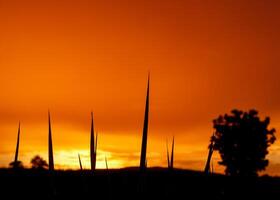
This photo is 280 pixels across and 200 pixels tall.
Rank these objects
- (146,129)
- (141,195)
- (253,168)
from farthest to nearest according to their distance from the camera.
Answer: (253,168), (141,195), (146,129)

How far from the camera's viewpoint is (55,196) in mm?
3480

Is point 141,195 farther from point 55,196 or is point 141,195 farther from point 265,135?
point 265,135

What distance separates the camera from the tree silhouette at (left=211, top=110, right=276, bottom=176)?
211 ft

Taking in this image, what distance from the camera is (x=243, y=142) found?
66.2m

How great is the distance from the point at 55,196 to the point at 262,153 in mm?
65443

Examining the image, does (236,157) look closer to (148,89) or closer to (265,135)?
(265,135)

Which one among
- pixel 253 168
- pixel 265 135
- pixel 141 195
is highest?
pixel 265 135

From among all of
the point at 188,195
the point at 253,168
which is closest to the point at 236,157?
the point at 253,168

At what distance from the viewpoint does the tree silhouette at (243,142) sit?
211 ft

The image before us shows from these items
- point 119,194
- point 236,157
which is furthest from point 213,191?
point 236,157

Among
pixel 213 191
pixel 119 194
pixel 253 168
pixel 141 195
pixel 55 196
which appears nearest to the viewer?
pixel 141 195

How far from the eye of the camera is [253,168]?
63.9 meters

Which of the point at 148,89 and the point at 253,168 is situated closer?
the point at 148,89

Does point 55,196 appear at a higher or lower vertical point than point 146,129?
lower
